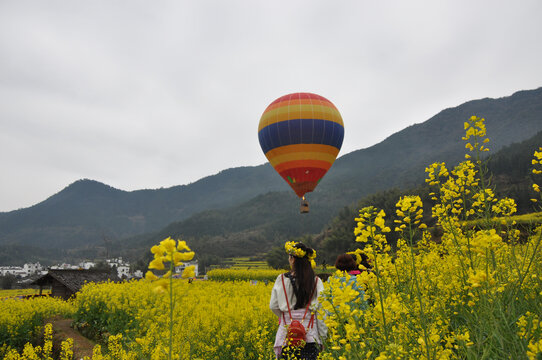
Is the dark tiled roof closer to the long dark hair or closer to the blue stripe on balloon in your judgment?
the blue stripe on balloon

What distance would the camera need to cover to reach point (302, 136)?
17.1 metres

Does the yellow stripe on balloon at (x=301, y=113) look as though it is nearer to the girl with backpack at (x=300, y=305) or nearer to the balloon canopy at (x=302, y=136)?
the balloon canopy at (x=302, y=136)

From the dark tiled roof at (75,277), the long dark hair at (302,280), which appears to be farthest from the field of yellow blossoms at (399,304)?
the dark tiled roof at (75,277)

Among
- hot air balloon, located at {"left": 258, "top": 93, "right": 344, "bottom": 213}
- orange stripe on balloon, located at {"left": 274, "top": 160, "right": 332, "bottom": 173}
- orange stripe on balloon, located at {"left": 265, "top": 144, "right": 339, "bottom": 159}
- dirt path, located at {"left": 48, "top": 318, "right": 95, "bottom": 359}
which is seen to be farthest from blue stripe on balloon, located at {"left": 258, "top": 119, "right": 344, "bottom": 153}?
dirt path, located at {"left": 48, "top": 318, "right": 95, "bottom": 359}

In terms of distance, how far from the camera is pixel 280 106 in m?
18.0

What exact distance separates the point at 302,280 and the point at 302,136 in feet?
45.1

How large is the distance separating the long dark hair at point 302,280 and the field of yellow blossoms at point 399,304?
56 cm

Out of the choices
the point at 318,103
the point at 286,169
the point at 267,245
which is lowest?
the point at 267,245

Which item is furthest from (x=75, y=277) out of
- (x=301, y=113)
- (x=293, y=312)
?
(x=293, y=312)

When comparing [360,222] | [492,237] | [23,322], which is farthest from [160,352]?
[23,322]

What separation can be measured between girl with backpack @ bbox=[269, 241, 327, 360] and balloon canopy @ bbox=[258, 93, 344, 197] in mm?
13572

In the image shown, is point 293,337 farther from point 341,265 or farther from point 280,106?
point 280,106

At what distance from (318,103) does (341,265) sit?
14.3 meters

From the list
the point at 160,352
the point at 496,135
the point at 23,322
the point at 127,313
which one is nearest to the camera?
the point at 160,352
